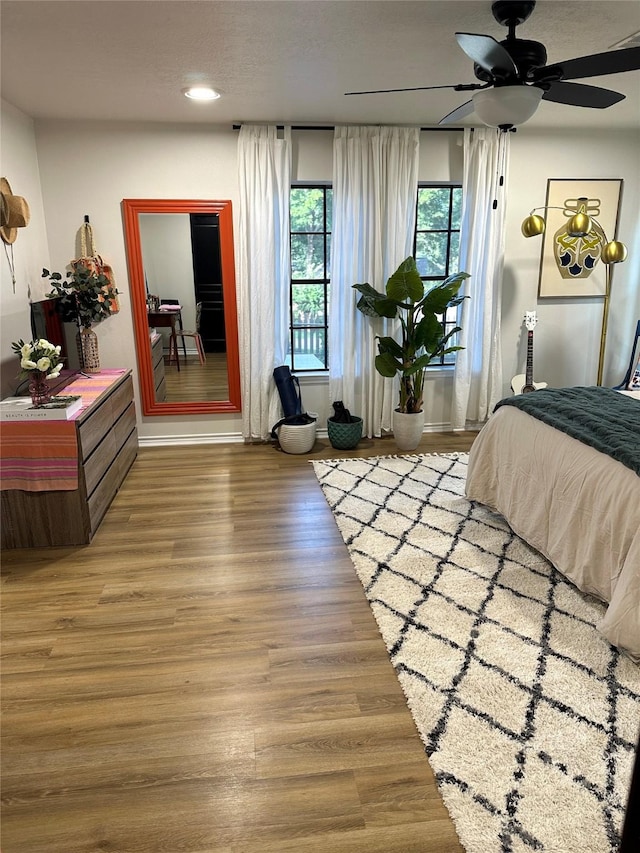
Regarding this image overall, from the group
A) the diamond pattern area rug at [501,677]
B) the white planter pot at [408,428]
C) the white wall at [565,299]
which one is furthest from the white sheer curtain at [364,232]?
the diamond pattern area rug at [501,677]

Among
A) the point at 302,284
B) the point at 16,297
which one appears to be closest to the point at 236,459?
the point at 302,284

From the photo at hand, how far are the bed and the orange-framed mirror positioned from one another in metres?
2.39

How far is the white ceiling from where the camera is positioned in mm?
2441

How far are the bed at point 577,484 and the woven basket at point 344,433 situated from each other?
142 cm

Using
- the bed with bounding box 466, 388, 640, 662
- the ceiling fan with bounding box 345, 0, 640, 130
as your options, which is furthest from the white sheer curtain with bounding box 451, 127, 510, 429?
the ceiling fan with bounding box 345, 0, 640, 130

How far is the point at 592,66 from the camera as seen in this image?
2326 millimetres

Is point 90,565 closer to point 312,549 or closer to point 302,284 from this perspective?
point 312,549

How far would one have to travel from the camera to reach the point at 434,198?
5.07 meters

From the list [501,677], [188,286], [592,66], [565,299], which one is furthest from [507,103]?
[565,299]

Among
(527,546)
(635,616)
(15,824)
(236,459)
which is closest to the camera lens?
(15,824)

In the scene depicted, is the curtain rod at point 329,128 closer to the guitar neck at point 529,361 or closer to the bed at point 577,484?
the guitar neck at point 529,361

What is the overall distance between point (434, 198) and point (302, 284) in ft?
4.48

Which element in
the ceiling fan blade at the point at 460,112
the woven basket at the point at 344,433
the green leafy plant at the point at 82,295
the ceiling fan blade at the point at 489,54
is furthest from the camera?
the woven basket at the point at 344,433

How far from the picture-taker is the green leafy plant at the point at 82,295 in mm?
4207
